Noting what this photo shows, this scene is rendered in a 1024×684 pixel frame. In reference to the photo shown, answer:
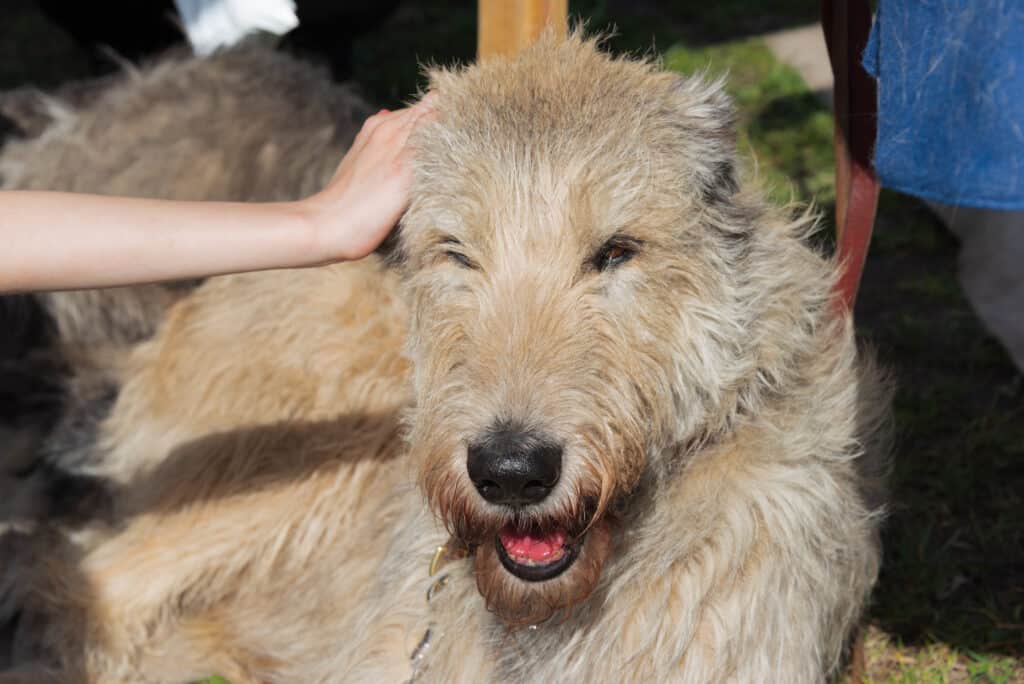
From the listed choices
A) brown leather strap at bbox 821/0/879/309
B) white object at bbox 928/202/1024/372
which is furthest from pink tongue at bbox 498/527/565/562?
white object at bbox 928/202/1024/372

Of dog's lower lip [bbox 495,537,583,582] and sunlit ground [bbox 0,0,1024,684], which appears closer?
dog's lower lip [bbox 495,537,583,582]

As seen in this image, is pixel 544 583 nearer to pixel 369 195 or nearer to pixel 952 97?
pixel 369 195

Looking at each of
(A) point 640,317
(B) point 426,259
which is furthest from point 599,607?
(B) point 426,259

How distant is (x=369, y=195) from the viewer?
2.66 metres

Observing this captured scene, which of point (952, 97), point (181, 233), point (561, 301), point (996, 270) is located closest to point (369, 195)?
point (181, 233)

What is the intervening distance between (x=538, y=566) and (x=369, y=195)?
3.04 feet

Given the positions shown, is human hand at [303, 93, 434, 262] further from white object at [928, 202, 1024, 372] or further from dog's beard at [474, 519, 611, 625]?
white object at [928, 202, 1024, 372]

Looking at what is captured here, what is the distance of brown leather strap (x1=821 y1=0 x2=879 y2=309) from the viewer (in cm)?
300

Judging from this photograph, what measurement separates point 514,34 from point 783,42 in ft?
18.5

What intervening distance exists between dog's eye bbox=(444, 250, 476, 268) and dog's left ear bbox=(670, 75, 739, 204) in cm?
53

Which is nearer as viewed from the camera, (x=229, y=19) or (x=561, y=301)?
(x=561, y=301)

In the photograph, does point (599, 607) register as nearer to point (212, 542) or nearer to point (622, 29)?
point (212, 542)

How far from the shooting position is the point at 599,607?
263cm

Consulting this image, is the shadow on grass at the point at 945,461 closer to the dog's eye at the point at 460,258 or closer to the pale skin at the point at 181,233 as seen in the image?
the dog's eye at the point at 460,258
